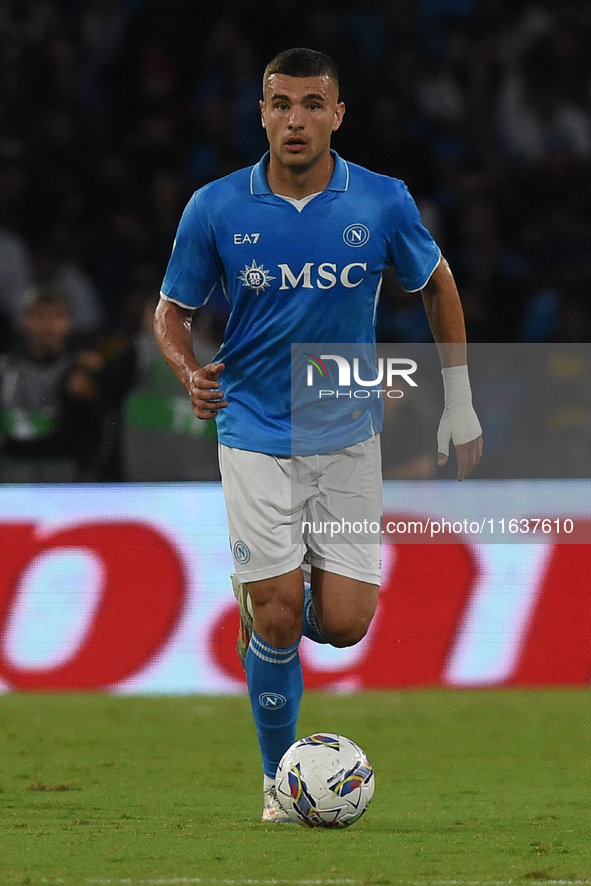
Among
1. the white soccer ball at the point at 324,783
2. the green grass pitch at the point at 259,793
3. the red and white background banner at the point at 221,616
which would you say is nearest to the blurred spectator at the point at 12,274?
the red and white background banner at the point at 221,616

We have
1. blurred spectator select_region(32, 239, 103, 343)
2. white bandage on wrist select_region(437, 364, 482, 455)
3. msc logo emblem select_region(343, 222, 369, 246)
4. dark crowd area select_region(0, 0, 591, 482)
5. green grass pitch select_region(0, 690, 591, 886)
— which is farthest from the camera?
dark crowd area select_region(0, 0, 591, 482)

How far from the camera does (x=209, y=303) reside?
9.70 metres

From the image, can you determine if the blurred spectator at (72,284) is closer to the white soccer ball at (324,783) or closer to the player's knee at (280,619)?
the player's knee at (280,619)

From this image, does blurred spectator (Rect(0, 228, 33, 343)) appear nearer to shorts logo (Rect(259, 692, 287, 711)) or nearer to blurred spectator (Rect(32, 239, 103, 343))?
blurred spectator (Rect(32, 239, 103, 343))

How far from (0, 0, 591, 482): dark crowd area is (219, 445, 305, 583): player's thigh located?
477 cm

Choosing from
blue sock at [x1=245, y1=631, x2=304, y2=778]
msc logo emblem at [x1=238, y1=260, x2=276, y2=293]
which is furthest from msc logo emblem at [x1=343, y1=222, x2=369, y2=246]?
blue sock at [x1=245, y1=631, x2=304, y2=778]

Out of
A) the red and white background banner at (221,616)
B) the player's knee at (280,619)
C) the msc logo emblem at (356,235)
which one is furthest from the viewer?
the red and white background banner at (221,616)

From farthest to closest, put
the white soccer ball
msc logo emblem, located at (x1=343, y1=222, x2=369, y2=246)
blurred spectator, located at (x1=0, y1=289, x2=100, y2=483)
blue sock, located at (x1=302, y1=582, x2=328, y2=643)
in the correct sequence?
blurred spectator, located at (x1=0, y1=289, x2=100, y2=483) → blue sock, located at (x1=302, y1=582, x2=328, y2=643) → msc logo emblem, located at (x1=343, y1=222, x2=369, y2=246) → the white soccer ball

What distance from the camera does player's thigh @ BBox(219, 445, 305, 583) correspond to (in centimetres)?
434

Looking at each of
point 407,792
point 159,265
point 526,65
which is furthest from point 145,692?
point 526,65

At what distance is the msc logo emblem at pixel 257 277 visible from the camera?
439 cm

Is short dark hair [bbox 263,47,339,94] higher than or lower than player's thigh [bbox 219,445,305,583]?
higher

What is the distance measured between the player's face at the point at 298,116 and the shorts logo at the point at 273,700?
5.37 ft

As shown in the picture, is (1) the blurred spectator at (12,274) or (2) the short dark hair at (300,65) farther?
(1) the blurred spectator at (12,274)
